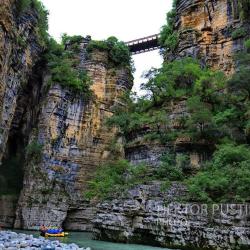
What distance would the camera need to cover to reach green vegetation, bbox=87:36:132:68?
3862 cm

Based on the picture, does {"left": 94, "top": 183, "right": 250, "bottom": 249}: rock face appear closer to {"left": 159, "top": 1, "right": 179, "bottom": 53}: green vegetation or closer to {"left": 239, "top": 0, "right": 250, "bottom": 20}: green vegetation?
{"left": 239, "top": 0, "right": 250, "bottom": 20}: green vegetation

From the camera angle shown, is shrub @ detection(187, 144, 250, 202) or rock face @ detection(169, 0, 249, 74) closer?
shrub @ detection(187, 144, 250, 202)

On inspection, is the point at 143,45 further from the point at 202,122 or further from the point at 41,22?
the point at 202,122

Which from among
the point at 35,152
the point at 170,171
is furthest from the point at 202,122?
the point at 35,152

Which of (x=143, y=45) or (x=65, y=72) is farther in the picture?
(x=143, y=45)

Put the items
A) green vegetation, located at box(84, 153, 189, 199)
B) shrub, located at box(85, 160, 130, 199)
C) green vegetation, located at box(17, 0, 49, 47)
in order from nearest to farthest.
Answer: green vegetation, located at box(84, 153, 189, 199)
shrub, located at box(85, 160, 130, 199)
green vegetation, located at box(17, 0, 49, 47)

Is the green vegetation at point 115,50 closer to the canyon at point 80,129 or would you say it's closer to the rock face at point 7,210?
the canyon at point 80,129

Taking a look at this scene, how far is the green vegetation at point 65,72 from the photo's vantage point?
34.4 meters

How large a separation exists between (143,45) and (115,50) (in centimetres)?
464

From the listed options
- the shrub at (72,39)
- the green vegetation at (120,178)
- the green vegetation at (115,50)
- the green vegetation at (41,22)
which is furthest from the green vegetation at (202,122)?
the shrub at (72,39)

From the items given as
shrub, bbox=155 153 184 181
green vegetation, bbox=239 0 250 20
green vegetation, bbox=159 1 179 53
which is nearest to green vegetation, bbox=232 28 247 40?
green vegetation, bbox=239 0 250 20

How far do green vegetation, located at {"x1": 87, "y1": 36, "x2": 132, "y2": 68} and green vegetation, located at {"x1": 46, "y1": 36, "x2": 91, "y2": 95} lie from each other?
3389 millimetres

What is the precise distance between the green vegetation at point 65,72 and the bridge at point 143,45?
8209 millimetres

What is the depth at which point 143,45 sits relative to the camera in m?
42.3
